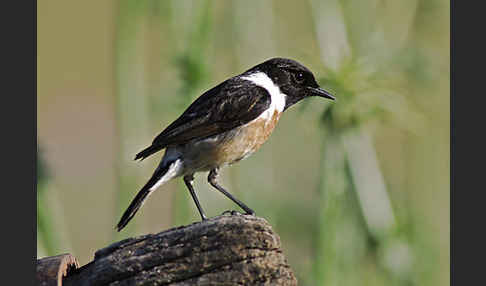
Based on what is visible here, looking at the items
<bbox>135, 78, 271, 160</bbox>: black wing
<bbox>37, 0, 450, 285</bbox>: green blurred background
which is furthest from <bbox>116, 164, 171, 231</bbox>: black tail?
<bbox>37, 0, 450, 285</bbox>: green blurred background

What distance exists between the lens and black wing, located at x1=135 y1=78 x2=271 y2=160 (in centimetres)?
499

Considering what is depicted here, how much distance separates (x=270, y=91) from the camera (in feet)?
18.0

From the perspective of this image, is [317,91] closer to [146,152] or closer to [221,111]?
[221,111]

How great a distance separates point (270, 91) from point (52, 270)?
241 cm

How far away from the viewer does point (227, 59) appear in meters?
7.65

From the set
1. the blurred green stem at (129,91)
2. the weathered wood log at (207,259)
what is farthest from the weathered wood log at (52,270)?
the blurred green stem at (129,91)

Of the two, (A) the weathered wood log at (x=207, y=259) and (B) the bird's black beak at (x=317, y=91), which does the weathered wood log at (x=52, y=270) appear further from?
(B) the bird's black beak at (x=317, y=91)

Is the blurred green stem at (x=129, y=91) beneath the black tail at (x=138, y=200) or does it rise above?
above

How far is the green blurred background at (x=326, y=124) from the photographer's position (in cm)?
598

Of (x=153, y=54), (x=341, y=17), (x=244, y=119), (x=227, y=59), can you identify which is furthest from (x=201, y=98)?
(x=153, y=54)

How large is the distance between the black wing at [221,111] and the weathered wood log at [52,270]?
1.48 meters

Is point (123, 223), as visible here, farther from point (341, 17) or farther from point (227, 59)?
point (227, 59)

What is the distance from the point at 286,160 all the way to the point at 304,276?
1.63 metres

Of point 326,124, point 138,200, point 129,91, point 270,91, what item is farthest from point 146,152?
point 326,124
